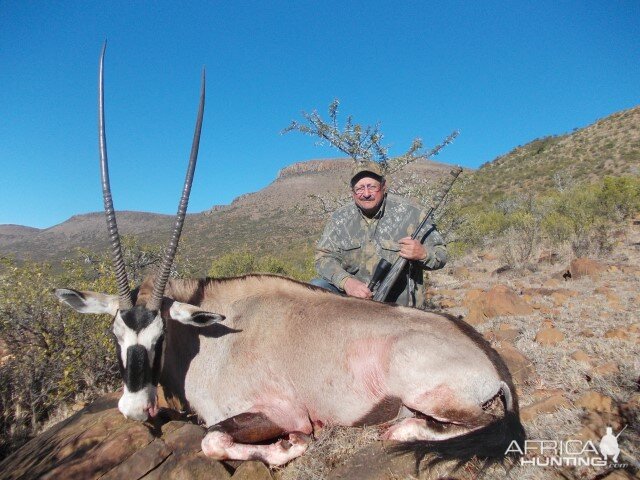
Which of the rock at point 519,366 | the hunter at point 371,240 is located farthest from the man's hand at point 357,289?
the rock at point 519,366

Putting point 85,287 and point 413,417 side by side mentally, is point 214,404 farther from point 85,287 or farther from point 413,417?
point 85,287

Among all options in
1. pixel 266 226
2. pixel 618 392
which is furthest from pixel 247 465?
pixel 266 226

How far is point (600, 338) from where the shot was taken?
478 centimetres

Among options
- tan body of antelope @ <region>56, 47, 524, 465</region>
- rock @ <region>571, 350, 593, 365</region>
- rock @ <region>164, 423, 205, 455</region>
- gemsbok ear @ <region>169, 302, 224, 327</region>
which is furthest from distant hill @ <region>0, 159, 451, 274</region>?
rock @ <region>164, 423, 205, 455</region>

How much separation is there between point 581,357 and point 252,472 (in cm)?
351

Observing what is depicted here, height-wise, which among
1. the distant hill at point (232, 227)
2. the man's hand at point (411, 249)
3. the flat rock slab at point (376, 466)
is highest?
the distant hill at point (232, 227)

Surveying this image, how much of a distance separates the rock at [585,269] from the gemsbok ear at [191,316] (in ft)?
26.4

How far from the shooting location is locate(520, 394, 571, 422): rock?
3.18 m

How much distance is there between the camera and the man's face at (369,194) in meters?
5.40

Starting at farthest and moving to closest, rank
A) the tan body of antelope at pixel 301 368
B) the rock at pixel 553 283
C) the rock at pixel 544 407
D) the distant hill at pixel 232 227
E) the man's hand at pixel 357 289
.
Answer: the distant hill at pixel 232 227, the rock at pixel 553 283, the man's hand at pixel 357 289, the rock at pixel 544 407, the tan body of antelope at pixel 301 368

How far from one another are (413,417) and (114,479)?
2.15m

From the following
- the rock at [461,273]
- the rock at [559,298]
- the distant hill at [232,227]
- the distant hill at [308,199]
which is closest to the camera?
the rock at [559,298]

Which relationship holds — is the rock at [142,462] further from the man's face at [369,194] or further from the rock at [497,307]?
the rock at [497,307]

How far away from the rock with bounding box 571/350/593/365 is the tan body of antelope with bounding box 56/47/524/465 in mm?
1587
